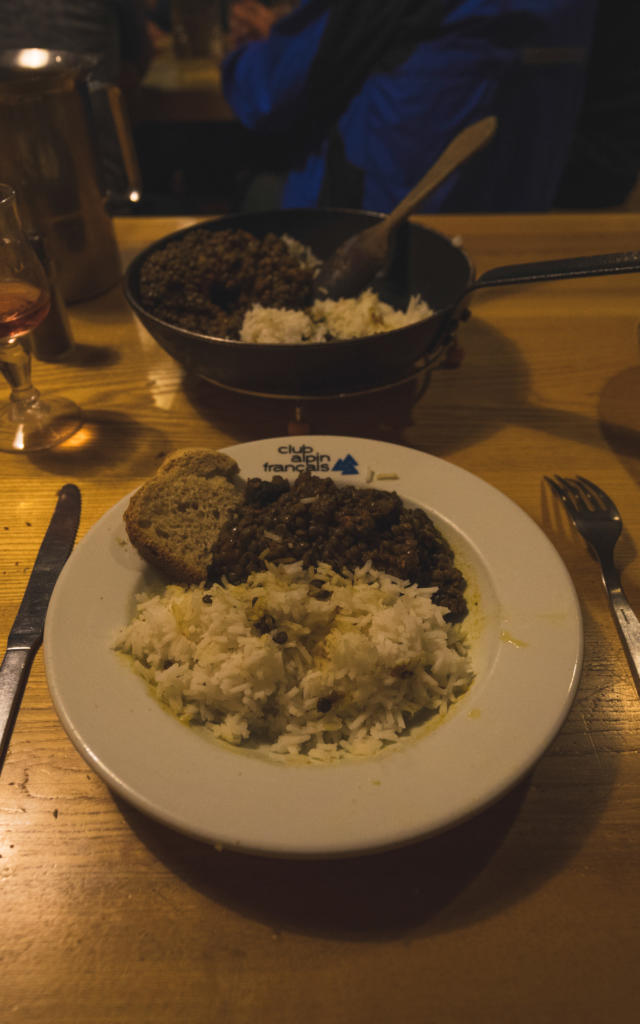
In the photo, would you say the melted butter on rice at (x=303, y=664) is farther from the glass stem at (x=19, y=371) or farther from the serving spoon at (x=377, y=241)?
the serving spoon at (x=377, y=241)

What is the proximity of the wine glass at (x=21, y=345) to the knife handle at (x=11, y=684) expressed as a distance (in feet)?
2.45

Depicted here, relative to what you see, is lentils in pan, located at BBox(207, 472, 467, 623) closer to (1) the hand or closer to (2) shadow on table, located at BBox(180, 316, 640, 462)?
(2) shadow on table, located at BBox(180, 316, 640, 462)

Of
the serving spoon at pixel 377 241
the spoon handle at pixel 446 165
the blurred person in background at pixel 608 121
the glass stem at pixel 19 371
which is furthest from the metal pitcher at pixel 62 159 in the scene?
the blurred person in background at pixel 608 121

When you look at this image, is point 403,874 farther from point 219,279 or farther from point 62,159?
point 62,159

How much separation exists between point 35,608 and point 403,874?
86 centimetres

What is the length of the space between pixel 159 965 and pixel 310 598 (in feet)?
1.93

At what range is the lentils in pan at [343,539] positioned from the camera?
1.28 meters

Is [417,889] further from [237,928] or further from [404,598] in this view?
[404,598]

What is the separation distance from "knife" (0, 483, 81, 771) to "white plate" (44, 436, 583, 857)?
0.15m

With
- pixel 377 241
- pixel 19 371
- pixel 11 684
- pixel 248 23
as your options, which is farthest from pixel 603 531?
pixel 248 23

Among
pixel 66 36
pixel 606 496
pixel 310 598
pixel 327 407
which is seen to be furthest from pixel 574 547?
pixel 66 36

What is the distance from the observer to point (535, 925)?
0.90 m

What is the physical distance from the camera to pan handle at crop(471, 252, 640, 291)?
1.48 metres

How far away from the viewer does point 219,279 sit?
81.0 inches
